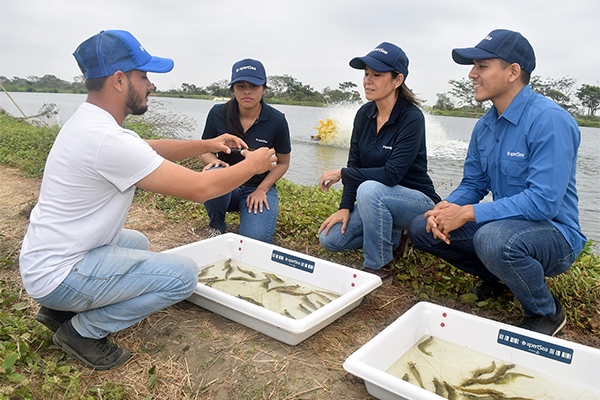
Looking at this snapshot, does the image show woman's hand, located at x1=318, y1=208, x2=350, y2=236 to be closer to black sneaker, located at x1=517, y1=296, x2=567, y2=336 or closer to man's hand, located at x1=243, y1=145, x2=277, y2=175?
man's hand, located at x1=243, y1=145, x2=277, y2=175

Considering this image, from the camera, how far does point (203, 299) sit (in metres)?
2.89

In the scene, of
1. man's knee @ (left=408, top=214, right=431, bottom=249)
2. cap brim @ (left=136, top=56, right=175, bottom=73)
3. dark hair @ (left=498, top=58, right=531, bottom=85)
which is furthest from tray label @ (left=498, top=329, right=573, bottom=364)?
cap brim @ (left=136, top=56, right=175, bottom=73)

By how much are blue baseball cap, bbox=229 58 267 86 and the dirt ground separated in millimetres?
1971

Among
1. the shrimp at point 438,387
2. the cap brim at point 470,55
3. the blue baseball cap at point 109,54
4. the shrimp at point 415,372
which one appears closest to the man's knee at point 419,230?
the shrimp at point 415,372

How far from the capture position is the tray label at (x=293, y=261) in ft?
10.9

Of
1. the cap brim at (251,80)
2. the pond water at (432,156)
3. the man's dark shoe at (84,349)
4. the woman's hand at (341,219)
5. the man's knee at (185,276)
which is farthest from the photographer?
the pond water at (432,156)

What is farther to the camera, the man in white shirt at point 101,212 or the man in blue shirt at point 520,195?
the man in blue shirt at point 520,195

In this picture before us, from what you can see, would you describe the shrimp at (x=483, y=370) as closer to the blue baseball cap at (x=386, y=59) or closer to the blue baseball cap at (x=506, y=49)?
the blue baseball cap at (x=506, y=49)

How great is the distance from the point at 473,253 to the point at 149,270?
A: 2101 millimetres

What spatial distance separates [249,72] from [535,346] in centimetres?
297

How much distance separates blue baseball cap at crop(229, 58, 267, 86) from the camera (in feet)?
12.3

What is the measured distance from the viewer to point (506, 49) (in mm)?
2627

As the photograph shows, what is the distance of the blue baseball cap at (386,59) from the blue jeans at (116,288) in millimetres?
2031

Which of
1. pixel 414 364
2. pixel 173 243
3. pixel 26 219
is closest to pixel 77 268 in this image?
pixel 414 364
